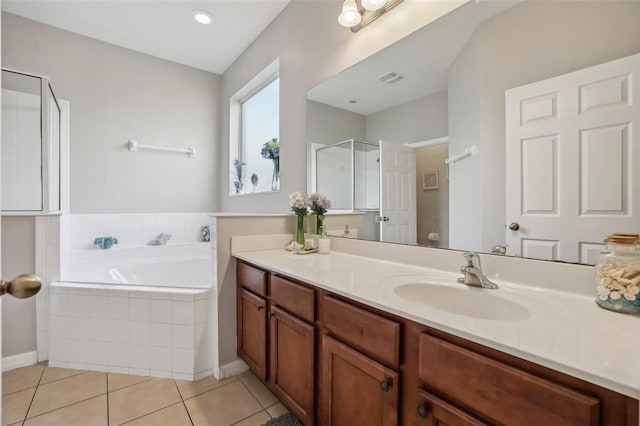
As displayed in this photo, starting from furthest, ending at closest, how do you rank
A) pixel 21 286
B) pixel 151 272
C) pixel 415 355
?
pixel 151 272 < pixel 415 355 < pixel 21 286

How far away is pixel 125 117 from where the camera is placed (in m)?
3.02

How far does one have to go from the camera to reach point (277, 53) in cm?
255

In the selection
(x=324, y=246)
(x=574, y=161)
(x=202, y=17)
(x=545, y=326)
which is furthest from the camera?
(x=202, y=17)

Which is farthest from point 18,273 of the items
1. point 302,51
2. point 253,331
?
point 302,51

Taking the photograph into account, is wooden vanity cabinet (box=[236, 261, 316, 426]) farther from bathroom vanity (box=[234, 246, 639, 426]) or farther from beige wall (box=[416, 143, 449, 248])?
beige wall (box=[416, 143, 449, 248])

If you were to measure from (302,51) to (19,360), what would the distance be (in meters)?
2.93

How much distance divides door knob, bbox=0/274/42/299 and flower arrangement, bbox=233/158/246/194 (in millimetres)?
2795

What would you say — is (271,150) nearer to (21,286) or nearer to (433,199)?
(433,199)

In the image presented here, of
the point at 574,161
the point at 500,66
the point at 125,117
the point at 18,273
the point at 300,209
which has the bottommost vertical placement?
the point at 18,273

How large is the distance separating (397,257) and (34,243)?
7.88 ft

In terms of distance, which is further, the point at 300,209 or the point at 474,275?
the point at 300,209

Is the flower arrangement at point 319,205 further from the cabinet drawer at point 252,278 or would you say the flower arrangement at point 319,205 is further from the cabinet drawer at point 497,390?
the cabinet drawer at point 497,390

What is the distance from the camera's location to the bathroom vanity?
1.90ft

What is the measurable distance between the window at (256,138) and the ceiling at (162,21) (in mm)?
456
